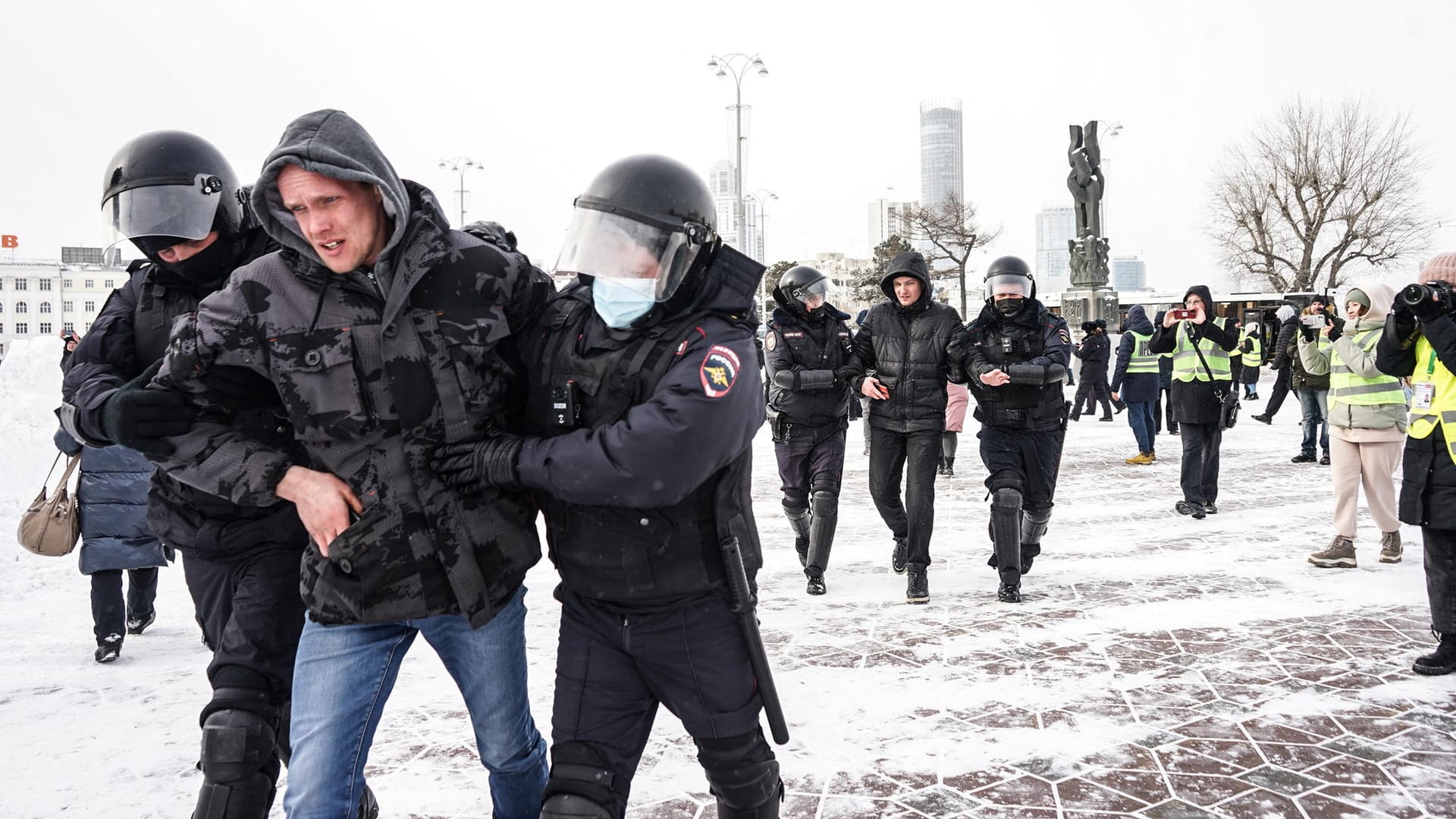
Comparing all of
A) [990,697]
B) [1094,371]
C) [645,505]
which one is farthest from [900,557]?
[1094,371]

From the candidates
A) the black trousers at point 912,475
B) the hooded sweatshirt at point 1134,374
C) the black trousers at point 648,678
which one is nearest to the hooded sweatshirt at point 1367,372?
the black trousers at point 912,475

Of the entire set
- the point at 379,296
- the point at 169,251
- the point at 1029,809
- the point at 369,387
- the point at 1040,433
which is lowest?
the point at 1029,809

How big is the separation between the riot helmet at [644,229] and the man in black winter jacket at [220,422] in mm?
864

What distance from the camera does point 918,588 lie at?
6.16m

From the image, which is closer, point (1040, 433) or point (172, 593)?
point (1040, 433)

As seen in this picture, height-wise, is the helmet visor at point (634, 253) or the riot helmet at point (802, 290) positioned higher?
the riot helmet at point (802, 290)

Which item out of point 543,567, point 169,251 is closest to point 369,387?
point 169,251

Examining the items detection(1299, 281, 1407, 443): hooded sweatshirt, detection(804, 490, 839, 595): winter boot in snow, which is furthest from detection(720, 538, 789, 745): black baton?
detection(1299, 281, 1407, 443): hooded sweatshirt

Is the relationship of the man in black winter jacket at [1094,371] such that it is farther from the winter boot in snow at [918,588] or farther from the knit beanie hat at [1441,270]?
the knit beanie hat at [1441,270]

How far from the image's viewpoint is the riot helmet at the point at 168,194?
Result: 294cm

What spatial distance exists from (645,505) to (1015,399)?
14.4 ft

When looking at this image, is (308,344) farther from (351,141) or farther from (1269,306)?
(1269,306)

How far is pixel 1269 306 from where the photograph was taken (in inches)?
1622

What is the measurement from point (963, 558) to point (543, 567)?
301 centimetres
